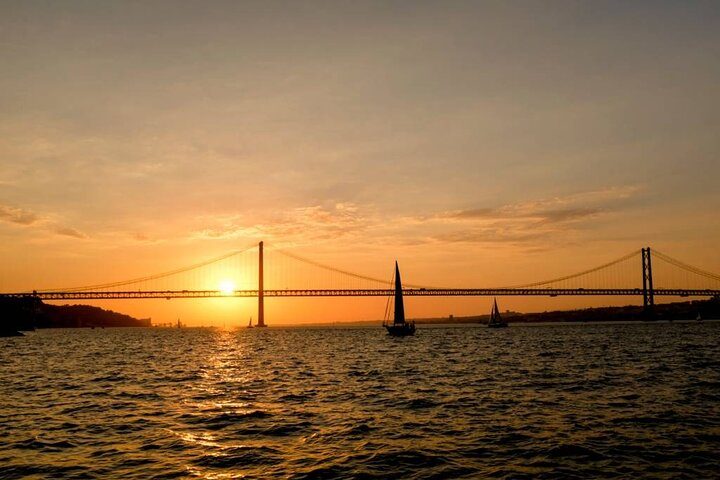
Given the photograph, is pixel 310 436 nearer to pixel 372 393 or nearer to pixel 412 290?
pixel 372 393

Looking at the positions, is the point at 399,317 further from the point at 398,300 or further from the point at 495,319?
the point at 495,319

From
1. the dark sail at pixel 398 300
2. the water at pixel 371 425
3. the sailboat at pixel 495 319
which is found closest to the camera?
the water at pixel 371 425

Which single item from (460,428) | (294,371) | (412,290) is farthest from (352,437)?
(412,290)

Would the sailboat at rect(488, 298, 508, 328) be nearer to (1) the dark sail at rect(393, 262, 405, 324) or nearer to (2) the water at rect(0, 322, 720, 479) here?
(1) the dark sail at rect(393, 262, 405, 324)

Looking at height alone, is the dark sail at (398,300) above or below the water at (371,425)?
above

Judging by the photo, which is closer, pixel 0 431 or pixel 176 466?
pixel 176 466

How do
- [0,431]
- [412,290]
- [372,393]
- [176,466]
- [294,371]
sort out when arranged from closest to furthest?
[176,466], [0,431], [372,393], [294,371], [412,290]

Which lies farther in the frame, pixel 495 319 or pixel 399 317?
pixel 495 319

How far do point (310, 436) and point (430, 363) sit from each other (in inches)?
1090

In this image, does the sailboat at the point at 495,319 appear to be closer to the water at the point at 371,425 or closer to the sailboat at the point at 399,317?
the sailboat at the point at 399,317

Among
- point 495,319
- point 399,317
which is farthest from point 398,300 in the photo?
point 495,319

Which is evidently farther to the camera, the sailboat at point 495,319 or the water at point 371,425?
the sailboat at point 495,319

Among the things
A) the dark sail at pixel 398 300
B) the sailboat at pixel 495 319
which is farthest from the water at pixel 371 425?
the sailboat at pixel 495 319

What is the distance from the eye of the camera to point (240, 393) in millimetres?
28609
